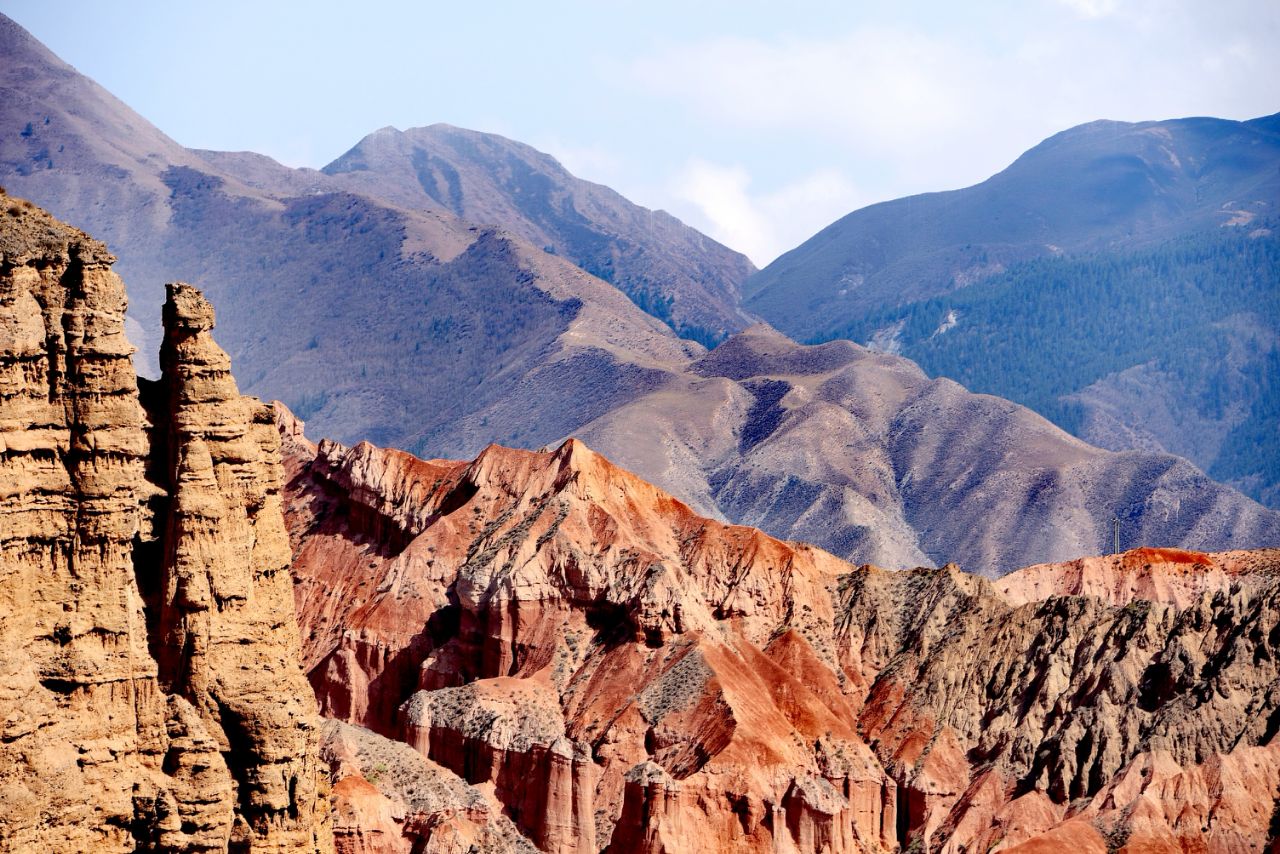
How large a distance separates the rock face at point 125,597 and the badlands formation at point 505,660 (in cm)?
5

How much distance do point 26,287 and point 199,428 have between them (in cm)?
522

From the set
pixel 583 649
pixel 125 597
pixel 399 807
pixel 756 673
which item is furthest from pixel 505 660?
pixel 125 597

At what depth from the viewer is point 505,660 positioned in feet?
377

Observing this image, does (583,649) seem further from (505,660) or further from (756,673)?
(756,673)

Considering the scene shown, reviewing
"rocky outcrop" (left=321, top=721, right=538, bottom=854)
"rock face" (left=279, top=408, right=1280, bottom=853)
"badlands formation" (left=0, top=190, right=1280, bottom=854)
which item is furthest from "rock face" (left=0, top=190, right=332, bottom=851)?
"rock face" (left=279, top=408, right=1280, bottom=853)

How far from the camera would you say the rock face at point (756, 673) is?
96312 mm

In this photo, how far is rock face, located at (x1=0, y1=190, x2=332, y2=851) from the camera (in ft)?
114

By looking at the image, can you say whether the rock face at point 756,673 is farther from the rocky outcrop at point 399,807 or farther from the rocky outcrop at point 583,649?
the rocky outcrop at point 399,807

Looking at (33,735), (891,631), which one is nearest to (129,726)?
(33,735)

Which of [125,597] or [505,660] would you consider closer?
[125,597]

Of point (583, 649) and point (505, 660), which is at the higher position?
point (583, 649)

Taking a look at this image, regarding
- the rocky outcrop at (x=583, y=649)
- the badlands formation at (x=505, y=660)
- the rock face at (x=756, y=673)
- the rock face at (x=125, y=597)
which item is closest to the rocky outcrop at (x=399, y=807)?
the badlands formation at (x=505, y=660)

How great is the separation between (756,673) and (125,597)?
256 ft

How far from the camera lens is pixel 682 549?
129m
